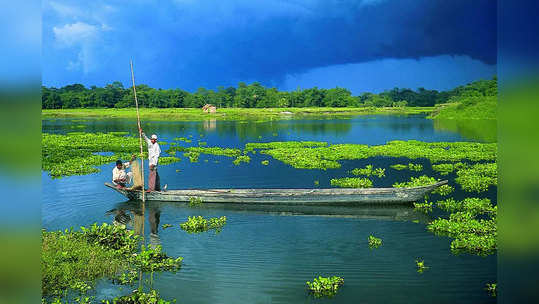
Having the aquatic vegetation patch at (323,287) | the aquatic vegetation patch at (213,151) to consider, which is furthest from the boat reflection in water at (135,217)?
the aquatic vegetation patch at (213,151)

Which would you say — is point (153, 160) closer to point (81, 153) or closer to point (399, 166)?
point (399, 166)

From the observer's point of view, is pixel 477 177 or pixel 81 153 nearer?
pixel 477 177

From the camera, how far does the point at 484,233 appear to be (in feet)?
43.3

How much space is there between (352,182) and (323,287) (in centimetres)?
1160

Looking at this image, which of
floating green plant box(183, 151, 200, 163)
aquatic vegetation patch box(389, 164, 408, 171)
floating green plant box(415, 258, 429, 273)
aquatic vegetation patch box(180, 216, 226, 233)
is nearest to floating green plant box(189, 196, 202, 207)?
aquatic vegetation patch box(180, 216, 226, 233)

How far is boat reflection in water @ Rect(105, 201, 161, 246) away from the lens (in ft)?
48.5

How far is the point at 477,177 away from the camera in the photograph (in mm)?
21047

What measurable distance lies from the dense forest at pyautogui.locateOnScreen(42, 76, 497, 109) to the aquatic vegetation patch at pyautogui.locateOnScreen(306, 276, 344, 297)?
348 feet

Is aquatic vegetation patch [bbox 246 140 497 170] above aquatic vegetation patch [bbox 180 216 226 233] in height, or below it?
above

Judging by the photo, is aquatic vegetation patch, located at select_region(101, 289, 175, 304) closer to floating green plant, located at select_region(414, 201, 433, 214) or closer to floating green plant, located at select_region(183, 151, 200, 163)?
floating green plant, located at select_region(414, 201, 433, 214)

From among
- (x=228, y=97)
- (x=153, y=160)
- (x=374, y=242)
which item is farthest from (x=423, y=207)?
(x=228, y=97)
